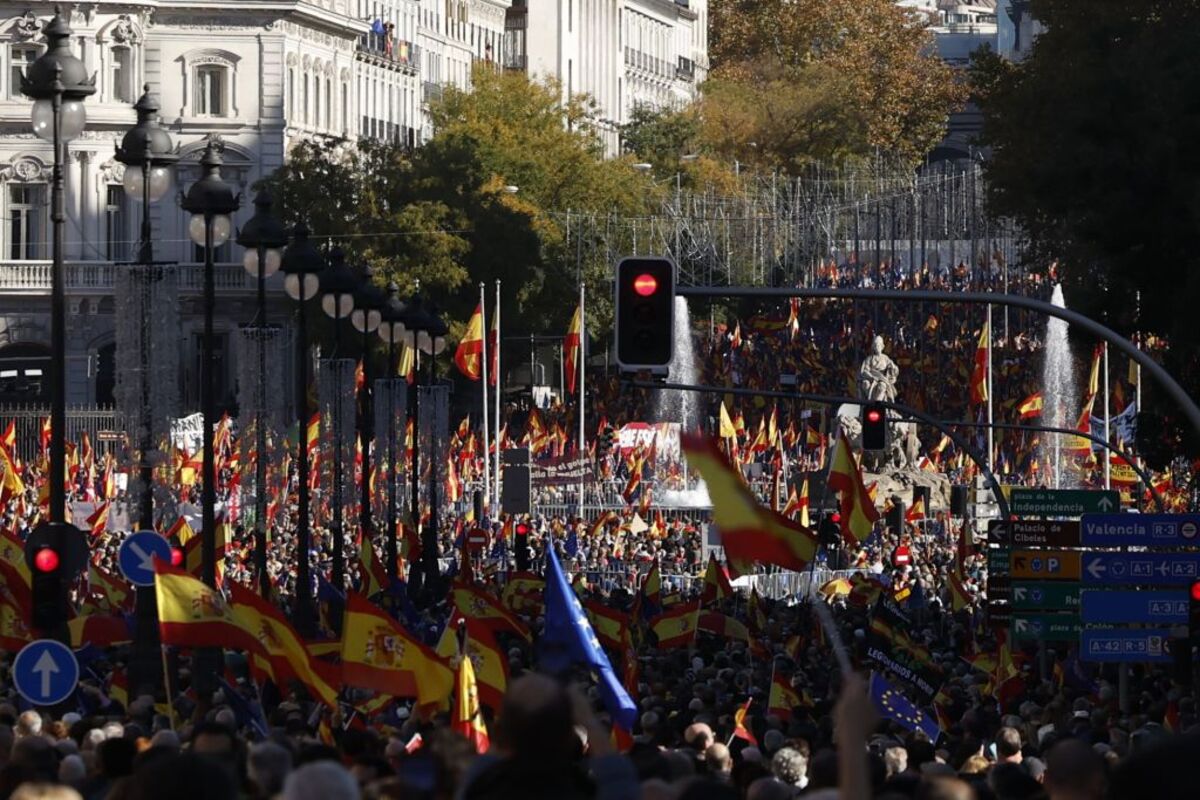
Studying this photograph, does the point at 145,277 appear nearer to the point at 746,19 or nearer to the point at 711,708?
the point at 711,708

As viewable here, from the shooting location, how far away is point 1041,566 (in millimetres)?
28781

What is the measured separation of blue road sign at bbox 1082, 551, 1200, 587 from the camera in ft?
79.9

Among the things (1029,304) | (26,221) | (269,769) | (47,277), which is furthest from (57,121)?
(26,221)

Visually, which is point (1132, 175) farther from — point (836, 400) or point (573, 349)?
point (573, 349)

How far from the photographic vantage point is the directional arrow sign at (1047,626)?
92.9 feet

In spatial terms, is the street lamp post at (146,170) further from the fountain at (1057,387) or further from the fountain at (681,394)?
the fountain at (681,394)

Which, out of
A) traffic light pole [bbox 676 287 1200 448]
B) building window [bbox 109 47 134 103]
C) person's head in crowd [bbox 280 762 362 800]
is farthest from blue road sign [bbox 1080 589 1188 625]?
building window [bbox 109 47 134 103]

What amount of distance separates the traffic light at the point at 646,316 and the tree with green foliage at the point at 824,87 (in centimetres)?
11121

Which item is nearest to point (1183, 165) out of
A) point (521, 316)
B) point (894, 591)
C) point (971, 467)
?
point (894, 591)

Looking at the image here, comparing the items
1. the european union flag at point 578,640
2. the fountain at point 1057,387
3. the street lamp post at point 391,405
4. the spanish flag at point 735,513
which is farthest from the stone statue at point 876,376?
the european union flag at point 578,640

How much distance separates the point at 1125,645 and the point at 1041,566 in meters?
4.62

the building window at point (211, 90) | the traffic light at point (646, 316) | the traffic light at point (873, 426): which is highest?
the building window at point (211, 90)

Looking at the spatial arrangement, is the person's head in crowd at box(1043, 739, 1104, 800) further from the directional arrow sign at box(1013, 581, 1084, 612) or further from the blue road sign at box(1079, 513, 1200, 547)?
the directional arrow sign at box(1013, 581, 1084, 612)

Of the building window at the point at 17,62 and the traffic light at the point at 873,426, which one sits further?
the building window at the point at 17,62
